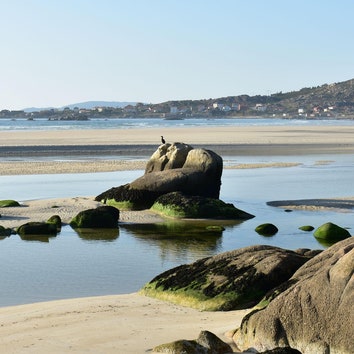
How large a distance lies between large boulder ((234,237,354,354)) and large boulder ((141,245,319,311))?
7.85 ft

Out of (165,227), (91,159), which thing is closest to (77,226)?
(165,227)

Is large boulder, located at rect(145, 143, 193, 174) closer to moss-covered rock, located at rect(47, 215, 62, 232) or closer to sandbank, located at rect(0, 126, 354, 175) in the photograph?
moss-covered rock, located at rect(47, 215, 62, 232)

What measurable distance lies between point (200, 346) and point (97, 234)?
1473cm

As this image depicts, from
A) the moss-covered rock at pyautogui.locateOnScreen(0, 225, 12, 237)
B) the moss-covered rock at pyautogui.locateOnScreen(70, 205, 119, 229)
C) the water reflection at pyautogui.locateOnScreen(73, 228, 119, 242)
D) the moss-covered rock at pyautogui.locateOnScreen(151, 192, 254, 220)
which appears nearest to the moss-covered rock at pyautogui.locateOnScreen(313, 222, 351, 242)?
the moss-covered rock at pyautogui.locateOnScreen(151, 192, 254, 220)

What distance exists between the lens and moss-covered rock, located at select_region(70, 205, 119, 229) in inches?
1073

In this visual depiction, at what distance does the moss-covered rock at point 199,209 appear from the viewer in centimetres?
2922

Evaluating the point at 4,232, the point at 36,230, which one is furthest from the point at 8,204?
the point at 36,230

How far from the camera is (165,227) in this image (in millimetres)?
27438

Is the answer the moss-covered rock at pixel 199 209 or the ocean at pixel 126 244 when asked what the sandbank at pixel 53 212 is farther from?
the ocean at pixel 126 244

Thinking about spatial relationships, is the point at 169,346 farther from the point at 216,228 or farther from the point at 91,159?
the point at 91,159

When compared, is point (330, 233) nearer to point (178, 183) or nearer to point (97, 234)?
point (97, 234)

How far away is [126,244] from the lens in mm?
23969

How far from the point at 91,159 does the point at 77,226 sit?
31.5 metres

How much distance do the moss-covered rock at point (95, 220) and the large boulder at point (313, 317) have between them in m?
15.2
